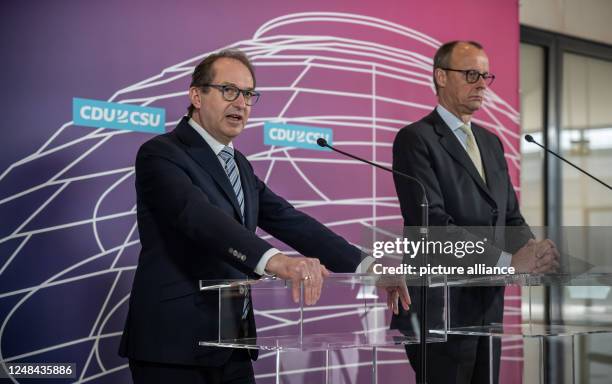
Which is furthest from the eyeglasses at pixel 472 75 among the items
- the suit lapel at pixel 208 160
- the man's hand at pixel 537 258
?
the suit lapel at pixel 208 160

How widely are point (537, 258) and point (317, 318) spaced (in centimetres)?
92

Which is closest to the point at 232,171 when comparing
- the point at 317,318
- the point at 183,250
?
the point at 183,250

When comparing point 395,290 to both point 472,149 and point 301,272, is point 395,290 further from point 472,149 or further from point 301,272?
point 472,149

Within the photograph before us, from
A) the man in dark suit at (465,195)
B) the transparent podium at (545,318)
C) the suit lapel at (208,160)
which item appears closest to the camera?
the transparent podium at (545,318)

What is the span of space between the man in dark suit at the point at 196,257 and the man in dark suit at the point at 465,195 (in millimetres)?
497

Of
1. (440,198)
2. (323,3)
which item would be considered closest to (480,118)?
(323,3)

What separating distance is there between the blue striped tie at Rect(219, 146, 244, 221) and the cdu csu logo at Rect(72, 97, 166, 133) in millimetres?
1241

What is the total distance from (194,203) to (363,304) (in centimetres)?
59

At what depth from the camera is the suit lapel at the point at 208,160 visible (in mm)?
2846

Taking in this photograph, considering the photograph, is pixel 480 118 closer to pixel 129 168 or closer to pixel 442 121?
pixel 442 121

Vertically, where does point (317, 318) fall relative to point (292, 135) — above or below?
below

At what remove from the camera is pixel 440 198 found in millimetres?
3570

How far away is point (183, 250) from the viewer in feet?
8.90

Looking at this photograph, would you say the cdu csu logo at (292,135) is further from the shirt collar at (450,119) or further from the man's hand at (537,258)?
the man's hand at (537,258)
